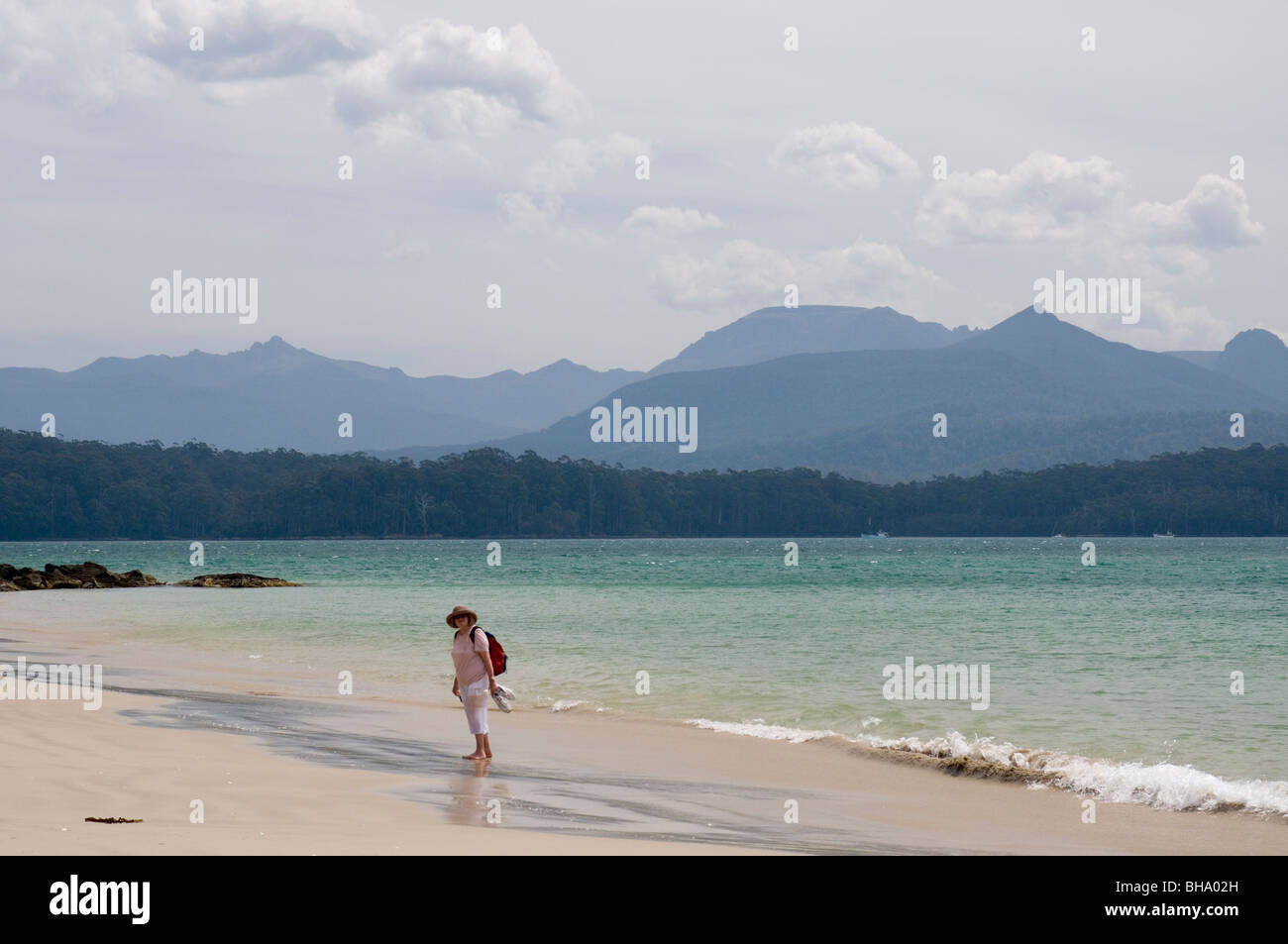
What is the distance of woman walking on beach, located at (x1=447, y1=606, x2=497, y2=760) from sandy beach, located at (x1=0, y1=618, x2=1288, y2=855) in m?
0.50

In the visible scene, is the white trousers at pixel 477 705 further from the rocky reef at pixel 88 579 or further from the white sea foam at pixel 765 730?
the rocky reef at pixel 88 579

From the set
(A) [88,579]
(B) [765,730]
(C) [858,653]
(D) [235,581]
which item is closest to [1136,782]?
(B) [765,730]

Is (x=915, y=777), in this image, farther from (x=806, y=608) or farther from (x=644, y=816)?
(x=806, y=608)

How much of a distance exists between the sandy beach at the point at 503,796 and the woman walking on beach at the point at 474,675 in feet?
1.63

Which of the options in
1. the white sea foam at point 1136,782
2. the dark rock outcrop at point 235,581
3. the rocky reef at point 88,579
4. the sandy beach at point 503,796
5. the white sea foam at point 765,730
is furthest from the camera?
the dark rock outcrop at point 235,581

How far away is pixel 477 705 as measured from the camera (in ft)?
50.8

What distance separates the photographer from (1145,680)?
25.5 meters

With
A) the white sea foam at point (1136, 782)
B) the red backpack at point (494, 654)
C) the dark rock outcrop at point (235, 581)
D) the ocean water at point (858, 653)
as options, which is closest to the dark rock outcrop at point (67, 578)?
the dark rock outcrop at point (235, 581)

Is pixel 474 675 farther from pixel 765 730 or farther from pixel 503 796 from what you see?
pixel 765 730

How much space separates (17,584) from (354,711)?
6000 cm

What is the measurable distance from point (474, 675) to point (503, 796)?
11.8 feet

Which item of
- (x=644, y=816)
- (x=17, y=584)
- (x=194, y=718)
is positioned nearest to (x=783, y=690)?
(x=194, y=718)

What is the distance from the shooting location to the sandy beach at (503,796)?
9750mm

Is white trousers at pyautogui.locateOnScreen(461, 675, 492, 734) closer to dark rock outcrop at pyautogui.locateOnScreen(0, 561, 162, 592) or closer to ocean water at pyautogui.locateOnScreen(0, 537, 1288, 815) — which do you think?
ocean water at pyautogui.locateOnScreen(0, 537, 1288, 815)
